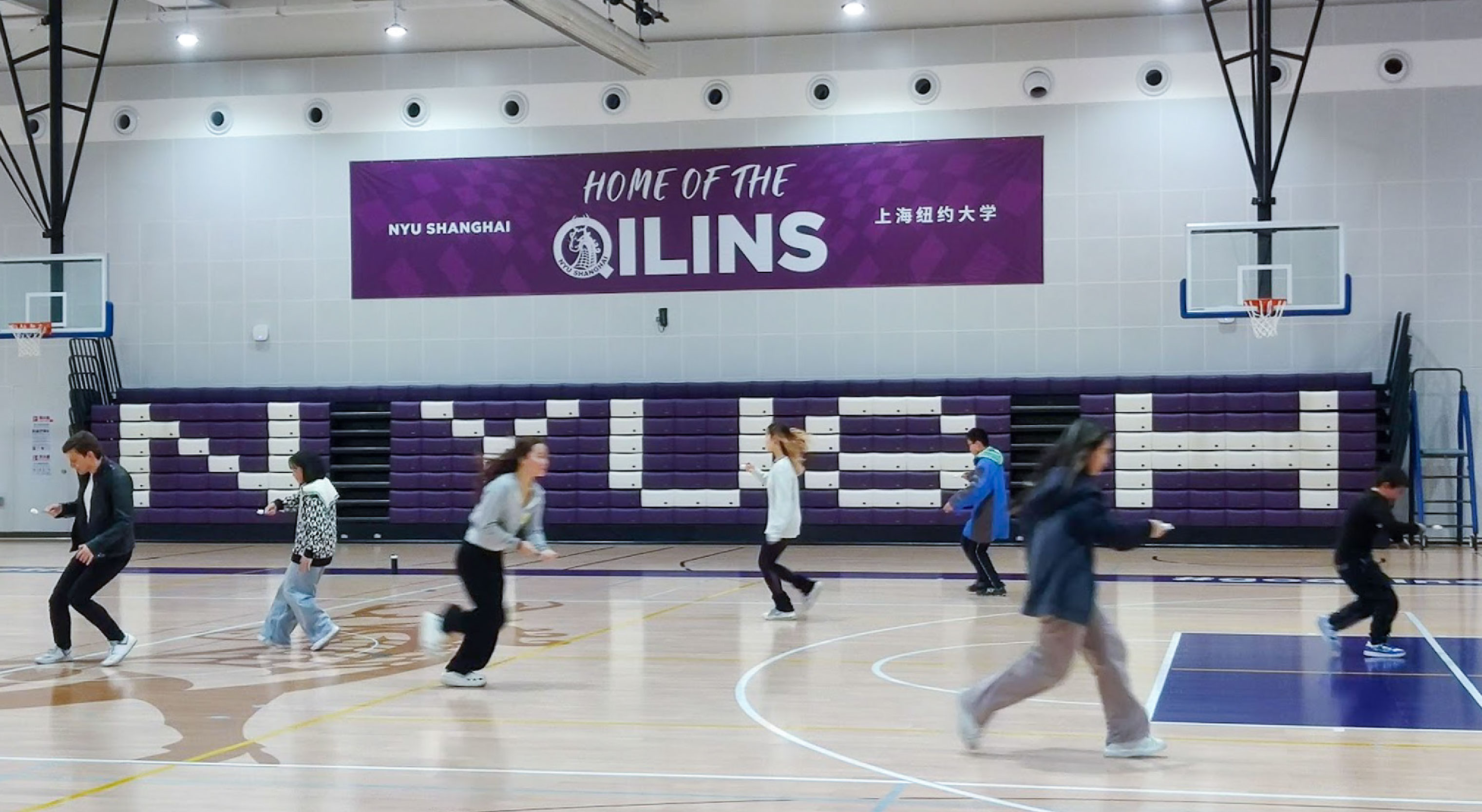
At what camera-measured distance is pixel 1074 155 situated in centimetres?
2156

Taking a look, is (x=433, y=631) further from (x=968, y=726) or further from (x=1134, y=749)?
(x=1134, y=749)

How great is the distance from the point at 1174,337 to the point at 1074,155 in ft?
9.48

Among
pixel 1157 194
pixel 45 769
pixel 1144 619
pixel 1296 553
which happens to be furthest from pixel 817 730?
pixel 1157 194

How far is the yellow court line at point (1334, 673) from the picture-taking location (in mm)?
9898

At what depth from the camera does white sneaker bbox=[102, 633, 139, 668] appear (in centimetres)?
1086

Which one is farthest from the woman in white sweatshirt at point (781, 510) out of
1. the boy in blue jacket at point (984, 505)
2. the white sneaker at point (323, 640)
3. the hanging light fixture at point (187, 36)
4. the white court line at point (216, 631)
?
the hanging light fixture at point (187, 36)

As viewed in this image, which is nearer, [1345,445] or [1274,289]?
[1274,289]

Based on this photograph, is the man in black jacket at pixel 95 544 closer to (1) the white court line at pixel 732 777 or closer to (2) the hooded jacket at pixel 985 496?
(1) the white court line at pixel 732 777

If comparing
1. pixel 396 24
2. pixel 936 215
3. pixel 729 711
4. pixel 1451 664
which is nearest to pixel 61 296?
pixel 396 24

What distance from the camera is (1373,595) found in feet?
35.0

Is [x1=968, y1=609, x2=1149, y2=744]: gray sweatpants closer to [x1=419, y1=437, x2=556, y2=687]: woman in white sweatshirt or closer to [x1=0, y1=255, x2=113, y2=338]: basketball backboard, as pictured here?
[x1=419, y1=437, x2=556, y2=687]: woman in white sweatshirt

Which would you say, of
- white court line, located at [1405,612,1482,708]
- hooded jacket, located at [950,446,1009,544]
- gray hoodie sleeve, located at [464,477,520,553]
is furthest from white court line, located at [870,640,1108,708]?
hooded jacket, located at [950,446,1009,544]

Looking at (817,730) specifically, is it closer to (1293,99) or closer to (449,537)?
(1293,99)

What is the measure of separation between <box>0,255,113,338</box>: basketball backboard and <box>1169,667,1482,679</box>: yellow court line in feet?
49.2
